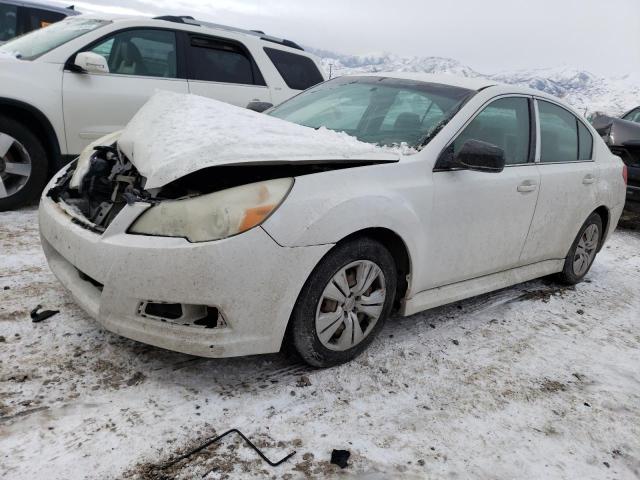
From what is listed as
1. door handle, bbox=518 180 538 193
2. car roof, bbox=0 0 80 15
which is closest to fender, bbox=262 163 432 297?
door handle, bbox=518 180 538 193

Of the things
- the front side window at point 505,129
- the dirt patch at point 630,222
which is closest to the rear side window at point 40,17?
the front side window at point 505,129

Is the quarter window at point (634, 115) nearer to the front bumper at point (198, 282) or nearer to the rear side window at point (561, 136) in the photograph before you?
the rear side window at point (561, 136)

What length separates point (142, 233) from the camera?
2344mm

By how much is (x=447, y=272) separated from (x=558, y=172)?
140 cm

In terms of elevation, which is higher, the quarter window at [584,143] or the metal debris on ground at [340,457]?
the quarter window at [584,143]

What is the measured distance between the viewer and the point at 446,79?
3646mm

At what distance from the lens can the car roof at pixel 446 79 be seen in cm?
351

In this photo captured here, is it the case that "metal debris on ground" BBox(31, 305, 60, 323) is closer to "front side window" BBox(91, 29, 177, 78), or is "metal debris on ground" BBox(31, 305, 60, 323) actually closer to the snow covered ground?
the snow covered ground

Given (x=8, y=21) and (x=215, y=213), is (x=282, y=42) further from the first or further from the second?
(x=8, y=21)

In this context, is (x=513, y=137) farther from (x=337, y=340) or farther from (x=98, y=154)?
(x=98, y=154)

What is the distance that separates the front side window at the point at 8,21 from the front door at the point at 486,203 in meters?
9.25

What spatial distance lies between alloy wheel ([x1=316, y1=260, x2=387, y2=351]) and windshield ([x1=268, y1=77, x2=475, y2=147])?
2.78 feet

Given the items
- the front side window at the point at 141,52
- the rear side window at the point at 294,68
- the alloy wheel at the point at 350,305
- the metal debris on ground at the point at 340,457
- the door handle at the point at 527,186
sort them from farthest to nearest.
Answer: the rear side window at the point at 294,68, the front side window at the point at 141,52, the door handle at the point at 527,186, the alloy wheel at the point at 350,305, the metal debris on ground at the point at 340,457

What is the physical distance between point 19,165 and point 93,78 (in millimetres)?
1051
